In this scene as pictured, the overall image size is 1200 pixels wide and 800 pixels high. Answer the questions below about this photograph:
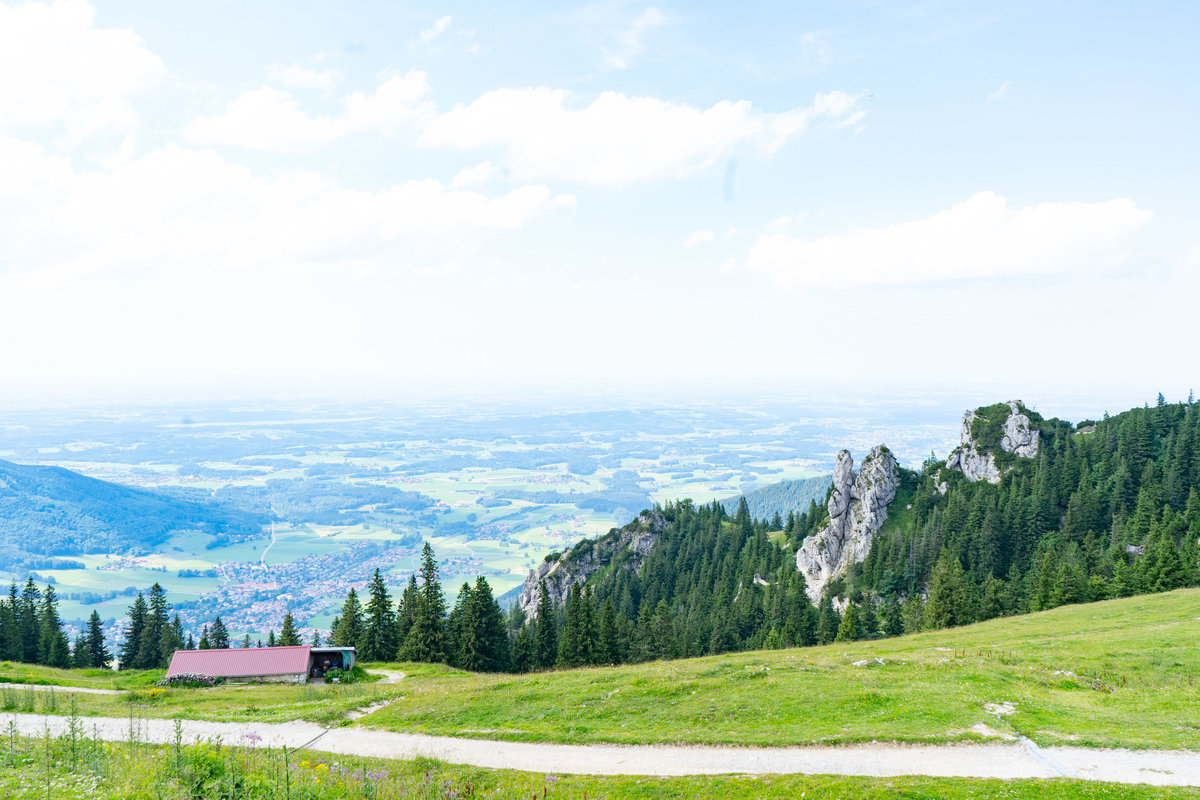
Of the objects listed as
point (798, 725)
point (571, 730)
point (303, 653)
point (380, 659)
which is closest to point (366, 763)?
point (571, 730)

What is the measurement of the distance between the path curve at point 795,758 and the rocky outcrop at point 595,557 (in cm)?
12762

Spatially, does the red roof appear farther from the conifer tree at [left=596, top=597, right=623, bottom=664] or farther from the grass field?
the grass field

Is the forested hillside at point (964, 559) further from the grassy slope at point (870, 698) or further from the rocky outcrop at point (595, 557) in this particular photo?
the grassy slope at point (870, 698)

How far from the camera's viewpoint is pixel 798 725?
2367cm

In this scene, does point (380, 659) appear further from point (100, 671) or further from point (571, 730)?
point (571, 730)

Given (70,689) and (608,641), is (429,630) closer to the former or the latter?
(608,641)

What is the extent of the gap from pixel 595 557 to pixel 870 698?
139700 mm

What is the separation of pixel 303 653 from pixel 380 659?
20304 millimetres

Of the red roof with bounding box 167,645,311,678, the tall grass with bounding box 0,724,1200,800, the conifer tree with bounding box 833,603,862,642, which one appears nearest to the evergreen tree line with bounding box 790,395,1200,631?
the conifer tree with bounding box 833,603,862,642

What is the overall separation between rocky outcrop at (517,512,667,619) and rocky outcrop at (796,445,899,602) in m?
46.4

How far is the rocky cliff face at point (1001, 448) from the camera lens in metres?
116

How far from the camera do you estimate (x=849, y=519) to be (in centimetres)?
12206

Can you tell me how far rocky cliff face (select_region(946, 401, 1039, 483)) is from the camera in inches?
4552

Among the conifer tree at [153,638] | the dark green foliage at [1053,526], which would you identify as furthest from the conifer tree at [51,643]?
the dark green foliage at [1053,526]
